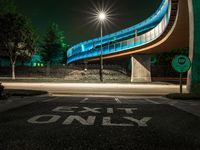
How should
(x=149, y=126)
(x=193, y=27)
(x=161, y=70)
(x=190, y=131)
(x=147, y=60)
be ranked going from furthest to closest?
1. (x=161, y=70)
2. (x=147, y=60)
3. (x=193, y=27)
4. (x=149, y=126)
5. (x=190, y=131)

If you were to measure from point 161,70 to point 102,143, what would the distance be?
6317 cm

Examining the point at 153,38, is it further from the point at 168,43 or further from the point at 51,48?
the point at 51,48

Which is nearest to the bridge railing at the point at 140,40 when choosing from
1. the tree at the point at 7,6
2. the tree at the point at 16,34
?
the tree at the point at 16,34

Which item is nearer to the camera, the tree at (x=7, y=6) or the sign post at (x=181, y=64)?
the sign post at (x=181, y=64)

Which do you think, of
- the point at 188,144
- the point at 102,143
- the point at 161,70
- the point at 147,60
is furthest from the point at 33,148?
the point at 161,70

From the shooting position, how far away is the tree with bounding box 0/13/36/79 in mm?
39125

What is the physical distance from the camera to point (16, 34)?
3953 cm

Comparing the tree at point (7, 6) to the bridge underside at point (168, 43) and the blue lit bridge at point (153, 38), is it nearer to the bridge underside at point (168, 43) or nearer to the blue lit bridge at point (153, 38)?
the blue lit bridge at point (153, 38)

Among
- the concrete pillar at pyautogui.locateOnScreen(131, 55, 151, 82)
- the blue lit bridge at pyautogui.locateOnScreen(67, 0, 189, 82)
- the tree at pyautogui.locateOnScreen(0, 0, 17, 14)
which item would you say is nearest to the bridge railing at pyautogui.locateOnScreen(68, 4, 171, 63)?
the blue lit bridge at pyautogui.locateOnScreen(67, 0, 189, 82)

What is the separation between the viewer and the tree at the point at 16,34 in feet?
128

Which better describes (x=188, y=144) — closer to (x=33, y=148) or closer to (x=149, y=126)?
(x=149, y=126)

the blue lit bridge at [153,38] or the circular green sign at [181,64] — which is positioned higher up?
the blue lit bridge at [153,38]

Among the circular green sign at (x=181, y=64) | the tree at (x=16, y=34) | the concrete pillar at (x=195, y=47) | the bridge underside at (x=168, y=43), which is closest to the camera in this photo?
the circular green sign at (x=181, y=64)

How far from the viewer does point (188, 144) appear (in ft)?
13.5
